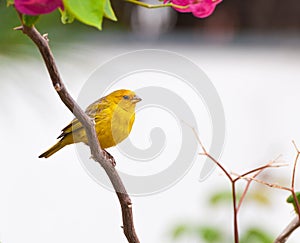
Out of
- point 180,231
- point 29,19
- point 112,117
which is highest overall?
point 29,19

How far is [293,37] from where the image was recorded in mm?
2707

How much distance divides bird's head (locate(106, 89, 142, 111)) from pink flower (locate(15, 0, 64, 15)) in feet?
0.42

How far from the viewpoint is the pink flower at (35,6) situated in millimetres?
396

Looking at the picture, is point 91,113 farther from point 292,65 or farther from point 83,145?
point 292,65

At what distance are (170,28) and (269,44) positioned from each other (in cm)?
38

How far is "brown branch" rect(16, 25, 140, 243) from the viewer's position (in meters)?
0.40

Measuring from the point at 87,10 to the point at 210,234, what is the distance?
1102 mm

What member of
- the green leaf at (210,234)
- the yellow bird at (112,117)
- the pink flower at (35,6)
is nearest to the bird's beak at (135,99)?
the yellow bird at (112,117)

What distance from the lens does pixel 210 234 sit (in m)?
1.45

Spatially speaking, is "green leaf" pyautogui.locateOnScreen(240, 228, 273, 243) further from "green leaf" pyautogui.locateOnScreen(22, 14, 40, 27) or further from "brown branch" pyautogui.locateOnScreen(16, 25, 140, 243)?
"green leaf" pyautogui.locateOnScreen(22, 14, 40, 27)

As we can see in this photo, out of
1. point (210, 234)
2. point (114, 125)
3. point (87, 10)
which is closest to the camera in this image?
point (87, 10)

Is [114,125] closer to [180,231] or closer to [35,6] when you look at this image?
[35,6]

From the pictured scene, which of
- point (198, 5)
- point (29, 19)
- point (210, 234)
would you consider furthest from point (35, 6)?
point (210, 234)

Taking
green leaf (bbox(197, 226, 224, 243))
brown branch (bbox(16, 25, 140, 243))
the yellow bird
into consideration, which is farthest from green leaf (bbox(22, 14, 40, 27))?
green leaf (bbox(197, 226, 224, 243))
